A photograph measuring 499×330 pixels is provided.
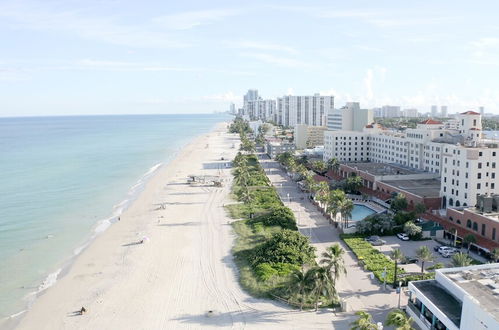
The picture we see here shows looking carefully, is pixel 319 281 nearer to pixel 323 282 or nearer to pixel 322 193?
pixel 323 282

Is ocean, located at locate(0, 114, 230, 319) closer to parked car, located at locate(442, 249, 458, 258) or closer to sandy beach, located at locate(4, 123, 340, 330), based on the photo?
sandy beach, located at locate(4, 123, 340, 330)

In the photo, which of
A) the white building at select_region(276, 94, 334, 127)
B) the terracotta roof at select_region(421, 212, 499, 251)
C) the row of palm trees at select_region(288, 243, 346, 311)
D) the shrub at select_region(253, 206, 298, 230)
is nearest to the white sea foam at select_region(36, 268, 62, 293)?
the row of palm trees at select_region(288, 243, 346, 311)

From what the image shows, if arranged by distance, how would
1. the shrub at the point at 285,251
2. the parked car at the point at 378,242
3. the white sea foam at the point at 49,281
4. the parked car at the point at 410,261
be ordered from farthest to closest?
the parked car at the point at 378,242, the parked car at the point at 410,261, the shrub at the point at 285,251, the white sea foam at the point at 49,281

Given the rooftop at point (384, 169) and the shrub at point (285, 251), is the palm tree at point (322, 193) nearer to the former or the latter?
the shrub at point (285, 251)

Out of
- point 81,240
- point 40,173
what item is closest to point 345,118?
point 40,173

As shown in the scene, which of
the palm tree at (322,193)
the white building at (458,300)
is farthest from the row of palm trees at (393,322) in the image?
the palm tree at (322,193)

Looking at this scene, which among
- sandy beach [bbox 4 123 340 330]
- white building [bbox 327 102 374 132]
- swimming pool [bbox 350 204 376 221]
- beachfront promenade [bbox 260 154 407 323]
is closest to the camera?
sandy beach [bbox 4 123 340 330]

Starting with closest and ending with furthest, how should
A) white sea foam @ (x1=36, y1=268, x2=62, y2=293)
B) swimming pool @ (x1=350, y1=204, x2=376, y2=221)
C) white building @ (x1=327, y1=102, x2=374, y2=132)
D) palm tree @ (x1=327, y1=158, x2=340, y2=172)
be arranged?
white sea foam @ (x1=36, y1=268, x2=62, y2=293)
swimming pool @ (x1=350, y1=204, x2=376, y2=221)
palm tree @ (x1=327, y1=158, x2=340, y2=172)
white building @ (x1=327, y1=102, x2=374, y2=132)
